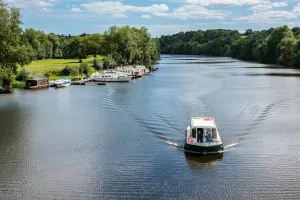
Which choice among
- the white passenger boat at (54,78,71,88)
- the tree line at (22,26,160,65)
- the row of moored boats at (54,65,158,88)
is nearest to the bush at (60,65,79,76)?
the row of moored boats at (54,65,158,88)

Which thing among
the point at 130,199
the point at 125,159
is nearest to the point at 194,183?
the point at 130,199

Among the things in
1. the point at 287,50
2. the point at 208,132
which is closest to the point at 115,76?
the point at 208,132

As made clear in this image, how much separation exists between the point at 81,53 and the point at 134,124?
314 ft

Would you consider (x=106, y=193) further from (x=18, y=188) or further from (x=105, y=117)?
(x=105, y=117)

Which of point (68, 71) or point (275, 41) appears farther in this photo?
point (275, 41)

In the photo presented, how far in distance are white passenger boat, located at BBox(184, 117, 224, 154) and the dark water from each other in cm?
81

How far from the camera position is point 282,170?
28703mm

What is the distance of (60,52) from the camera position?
174 metres

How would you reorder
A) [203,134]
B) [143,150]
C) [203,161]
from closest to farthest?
[203,161]
[203,134]
[143,150]

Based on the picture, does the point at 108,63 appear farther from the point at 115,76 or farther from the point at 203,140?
the point at 203,140

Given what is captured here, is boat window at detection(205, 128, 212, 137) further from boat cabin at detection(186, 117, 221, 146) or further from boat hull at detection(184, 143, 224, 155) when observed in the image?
boat hull at detection(184, 143, 224, 155)

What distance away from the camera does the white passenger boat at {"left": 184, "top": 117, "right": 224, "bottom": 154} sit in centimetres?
3225

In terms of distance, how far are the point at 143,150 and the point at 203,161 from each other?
5427 mm

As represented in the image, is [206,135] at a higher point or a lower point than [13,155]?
higher
